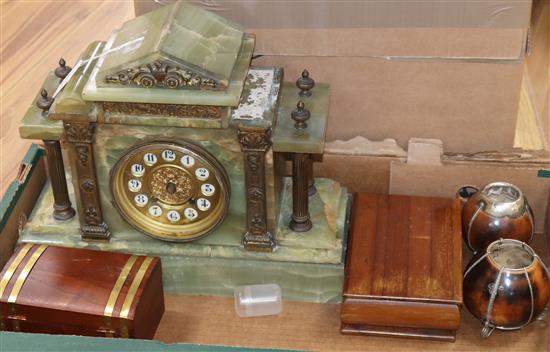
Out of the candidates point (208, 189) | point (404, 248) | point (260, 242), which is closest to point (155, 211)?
point (208, 189)

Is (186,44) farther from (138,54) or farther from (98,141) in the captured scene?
(98,141)

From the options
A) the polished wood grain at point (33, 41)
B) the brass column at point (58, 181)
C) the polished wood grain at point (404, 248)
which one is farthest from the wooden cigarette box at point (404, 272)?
the polished wood grain at point (33, 41)

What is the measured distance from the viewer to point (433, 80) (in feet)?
7.00

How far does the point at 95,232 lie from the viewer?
206cm

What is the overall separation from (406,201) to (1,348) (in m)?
1.12

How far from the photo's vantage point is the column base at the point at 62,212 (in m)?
2.10

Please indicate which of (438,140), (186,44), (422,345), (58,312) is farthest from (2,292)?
(438,140)

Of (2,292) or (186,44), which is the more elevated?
(186,44)

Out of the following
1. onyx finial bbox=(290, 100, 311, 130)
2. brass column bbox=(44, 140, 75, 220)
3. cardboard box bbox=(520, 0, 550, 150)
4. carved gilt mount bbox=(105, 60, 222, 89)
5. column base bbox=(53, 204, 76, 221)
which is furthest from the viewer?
cardboard box bbox=(520, 0, 550, 150)

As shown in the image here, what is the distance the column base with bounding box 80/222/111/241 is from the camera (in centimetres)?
205

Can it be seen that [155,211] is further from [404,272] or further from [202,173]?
[404,272]

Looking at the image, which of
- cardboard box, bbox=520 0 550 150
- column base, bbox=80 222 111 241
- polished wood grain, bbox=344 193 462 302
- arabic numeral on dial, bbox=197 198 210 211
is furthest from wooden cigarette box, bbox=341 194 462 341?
column base, bbox=80 222 111 241

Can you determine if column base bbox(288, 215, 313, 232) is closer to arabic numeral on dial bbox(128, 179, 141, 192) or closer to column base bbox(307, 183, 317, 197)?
column base bbox(307, 183, 317, 197)

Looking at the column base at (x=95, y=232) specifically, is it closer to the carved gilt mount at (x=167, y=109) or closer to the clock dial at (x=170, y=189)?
the clock dial at (x=170, y=189)
